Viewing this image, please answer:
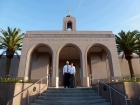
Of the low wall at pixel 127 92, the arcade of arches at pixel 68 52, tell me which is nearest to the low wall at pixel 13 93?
the low wall at pixel 127 92

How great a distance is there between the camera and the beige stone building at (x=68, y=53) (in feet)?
41.7

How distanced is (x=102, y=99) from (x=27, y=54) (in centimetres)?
976

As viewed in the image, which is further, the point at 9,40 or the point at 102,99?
the point at 9,40

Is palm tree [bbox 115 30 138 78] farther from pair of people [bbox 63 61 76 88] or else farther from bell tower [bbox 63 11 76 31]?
pair of people [bbox 63 61 76 88]

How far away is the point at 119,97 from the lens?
5.89 m

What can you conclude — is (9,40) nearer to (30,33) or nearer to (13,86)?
(30,33)

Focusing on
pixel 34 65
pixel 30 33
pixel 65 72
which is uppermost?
pixel 30 33

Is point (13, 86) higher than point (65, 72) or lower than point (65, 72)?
lower

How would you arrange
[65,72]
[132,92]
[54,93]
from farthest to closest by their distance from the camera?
[65,72]
[54,93]
[132,92]

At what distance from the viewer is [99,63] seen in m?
16.7

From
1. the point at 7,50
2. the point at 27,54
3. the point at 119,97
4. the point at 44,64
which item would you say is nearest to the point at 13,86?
the point at 119,97

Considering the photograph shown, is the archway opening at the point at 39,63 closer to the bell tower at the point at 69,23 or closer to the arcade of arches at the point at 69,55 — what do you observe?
the arcade of arches at the point at 69,55

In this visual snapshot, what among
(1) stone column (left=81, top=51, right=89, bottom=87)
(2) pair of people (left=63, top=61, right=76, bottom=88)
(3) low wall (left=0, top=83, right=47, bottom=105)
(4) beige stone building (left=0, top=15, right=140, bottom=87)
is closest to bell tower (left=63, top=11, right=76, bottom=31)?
(4) beige stone building (left=0, top=15, right=140, bottom=87)

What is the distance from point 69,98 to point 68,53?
10666 mm
